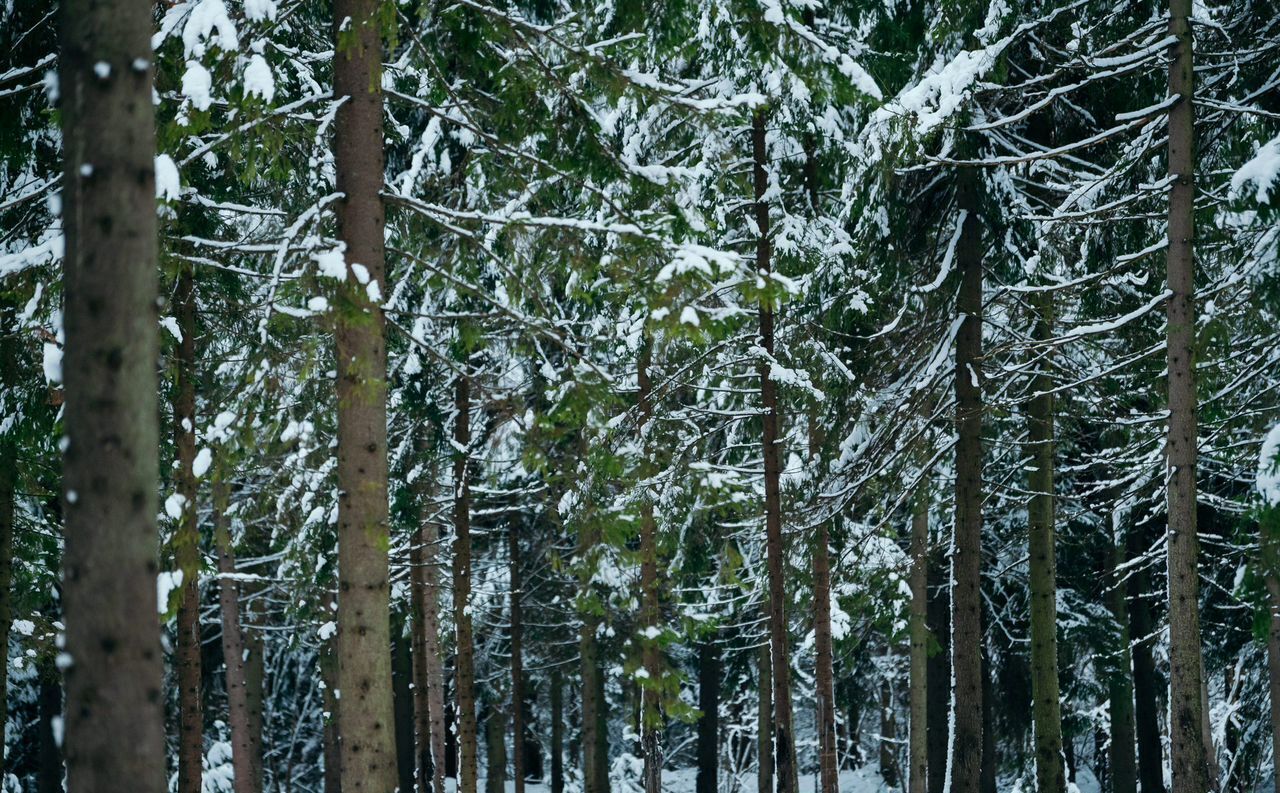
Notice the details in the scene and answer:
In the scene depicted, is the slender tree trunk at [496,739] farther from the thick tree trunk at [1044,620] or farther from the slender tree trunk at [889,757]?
the thick tree trunk at [1044,620]

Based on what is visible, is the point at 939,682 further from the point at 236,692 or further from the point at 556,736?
the point at 236,692

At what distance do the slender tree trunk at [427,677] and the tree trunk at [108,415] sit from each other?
14577mm

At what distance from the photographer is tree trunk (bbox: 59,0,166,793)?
4.23 meters

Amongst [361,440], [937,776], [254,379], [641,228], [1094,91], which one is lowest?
[937,776]

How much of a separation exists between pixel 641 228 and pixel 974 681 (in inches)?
317

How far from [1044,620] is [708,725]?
53.9 ft

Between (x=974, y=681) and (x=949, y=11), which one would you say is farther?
(x=974, y=681)

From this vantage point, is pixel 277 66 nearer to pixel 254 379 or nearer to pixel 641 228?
pixel 254 379

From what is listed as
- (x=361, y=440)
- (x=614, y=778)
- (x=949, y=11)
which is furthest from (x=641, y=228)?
(x=614, y=778)

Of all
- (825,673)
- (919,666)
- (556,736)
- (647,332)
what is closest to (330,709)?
(556,736)

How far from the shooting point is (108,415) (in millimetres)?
4293

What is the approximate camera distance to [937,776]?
2039cm

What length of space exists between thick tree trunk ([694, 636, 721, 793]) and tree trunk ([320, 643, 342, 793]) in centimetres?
899

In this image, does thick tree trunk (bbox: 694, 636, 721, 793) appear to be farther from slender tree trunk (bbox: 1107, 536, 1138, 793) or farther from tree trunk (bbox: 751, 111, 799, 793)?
tree trunk (bbox: 751, 111, 799, 793)
